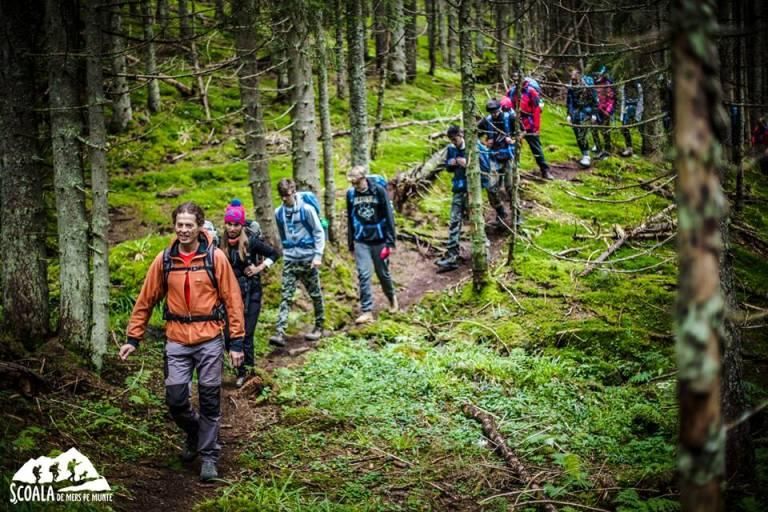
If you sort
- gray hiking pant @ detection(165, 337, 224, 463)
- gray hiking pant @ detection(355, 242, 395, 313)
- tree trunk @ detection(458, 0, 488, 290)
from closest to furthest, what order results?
1. gray hiking pant @ detection(165, 337, 224, 463)
2. tree trunk @ detection(458, 0, 488, 290)
3. gray hiking pant @ detection(355, 242, 395, 313)

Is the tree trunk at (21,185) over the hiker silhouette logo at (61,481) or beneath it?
over

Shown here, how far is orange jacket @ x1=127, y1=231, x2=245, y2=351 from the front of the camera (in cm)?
607

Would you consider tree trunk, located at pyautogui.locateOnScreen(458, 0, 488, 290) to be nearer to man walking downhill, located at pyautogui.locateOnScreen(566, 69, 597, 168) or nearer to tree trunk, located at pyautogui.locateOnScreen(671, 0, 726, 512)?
man walking downhill, located at pyautogui.locateOnScreen(566, 69, 597, 168)

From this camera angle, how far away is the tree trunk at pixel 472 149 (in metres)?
9.74

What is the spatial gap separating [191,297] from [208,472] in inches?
65.7

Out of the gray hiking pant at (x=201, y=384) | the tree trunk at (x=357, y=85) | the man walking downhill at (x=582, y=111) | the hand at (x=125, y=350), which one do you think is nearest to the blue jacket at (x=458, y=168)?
the tree trunk at (x=357, y=85)

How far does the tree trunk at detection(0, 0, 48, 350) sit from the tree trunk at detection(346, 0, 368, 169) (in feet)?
20.0

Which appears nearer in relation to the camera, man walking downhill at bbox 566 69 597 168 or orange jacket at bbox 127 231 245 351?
orange jacket at bbox 127 231 245 351

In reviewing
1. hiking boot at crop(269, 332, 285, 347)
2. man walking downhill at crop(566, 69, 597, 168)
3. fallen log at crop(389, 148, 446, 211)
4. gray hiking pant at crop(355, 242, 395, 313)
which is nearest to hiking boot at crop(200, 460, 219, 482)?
hiking boot at crop(269, 332, 285, 347)

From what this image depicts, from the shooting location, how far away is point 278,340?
10.0 meters

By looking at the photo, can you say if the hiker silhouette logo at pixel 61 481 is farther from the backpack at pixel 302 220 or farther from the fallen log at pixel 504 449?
the backpack at pixel 302 220

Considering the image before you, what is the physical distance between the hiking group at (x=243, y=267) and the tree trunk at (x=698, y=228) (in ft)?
11.8

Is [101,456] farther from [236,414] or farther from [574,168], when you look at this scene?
[574,168]

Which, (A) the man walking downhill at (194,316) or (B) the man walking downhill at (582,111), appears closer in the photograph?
(A) the man walking downhill at (194,316)
